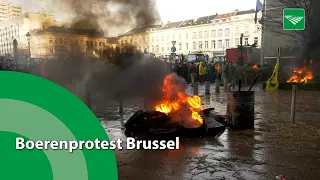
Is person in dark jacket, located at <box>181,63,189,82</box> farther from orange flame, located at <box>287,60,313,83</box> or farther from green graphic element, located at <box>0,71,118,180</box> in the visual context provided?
green graphic element, located at <box>0,71,118,180</box>

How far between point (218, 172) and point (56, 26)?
514 cm

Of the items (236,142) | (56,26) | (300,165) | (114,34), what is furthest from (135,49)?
(300,165)

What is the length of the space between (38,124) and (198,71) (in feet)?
66.3

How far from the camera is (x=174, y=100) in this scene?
6.80 meters

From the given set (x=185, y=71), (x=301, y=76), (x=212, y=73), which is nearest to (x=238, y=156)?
(x=301, y=76)

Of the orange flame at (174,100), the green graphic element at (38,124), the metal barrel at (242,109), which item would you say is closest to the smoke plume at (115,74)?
the orange flame at (174,100)

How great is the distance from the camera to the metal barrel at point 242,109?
6664mm

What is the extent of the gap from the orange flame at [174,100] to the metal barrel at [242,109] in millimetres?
879

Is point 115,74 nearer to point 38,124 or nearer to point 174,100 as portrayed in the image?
point 174,100

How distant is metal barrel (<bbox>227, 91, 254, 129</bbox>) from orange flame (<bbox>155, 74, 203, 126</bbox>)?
0.88 meters

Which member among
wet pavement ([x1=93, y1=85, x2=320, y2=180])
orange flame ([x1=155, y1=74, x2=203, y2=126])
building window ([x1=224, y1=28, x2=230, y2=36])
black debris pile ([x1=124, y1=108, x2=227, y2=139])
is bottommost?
wet pavement ([x1=93, y1=85, x2=320, y2=180])

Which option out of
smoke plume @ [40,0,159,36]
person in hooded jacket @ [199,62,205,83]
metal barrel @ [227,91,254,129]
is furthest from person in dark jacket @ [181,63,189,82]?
metal barrel @ [227,91,254,129]

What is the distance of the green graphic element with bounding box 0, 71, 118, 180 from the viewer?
2291mm

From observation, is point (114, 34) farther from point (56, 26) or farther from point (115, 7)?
point (56, 26)
